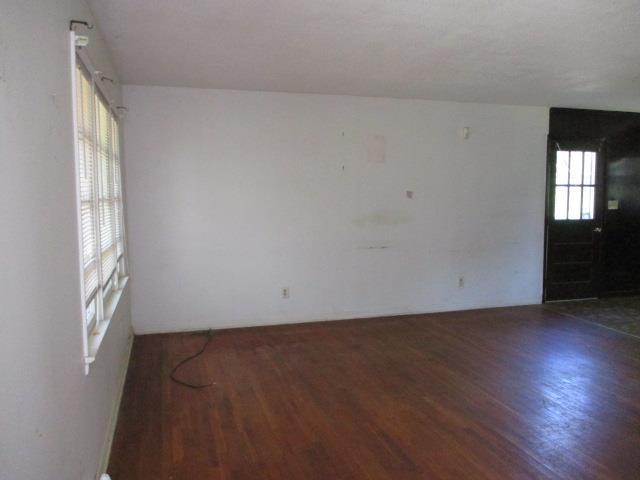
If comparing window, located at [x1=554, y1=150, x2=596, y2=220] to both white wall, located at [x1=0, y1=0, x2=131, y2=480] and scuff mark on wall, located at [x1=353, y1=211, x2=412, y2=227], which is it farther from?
white wall, located at [x1=0, y1=0, x2=131, y2=480]

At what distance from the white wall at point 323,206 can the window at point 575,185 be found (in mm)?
300

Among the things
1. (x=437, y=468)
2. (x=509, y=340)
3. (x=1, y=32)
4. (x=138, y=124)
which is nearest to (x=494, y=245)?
(x=509, y=340)

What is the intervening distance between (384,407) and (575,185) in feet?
15.1

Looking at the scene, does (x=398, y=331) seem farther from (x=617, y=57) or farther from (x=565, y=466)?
(x=617, y=57)

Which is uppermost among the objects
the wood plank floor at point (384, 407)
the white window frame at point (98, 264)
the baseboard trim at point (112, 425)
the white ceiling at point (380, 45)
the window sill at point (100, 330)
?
the white ceiling at point (380, 45)

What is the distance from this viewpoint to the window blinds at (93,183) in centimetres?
228

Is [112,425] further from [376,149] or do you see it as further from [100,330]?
[376,149]

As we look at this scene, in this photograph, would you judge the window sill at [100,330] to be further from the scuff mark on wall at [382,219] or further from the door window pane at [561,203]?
the door window pane at [561,203]

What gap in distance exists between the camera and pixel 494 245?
5.91 metres

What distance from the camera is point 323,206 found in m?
5.19

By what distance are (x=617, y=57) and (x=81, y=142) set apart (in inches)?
152

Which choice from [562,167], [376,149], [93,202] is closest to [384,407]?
[93,202]

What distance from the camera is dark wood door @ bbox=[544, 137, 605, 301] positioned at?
6090 millimetres

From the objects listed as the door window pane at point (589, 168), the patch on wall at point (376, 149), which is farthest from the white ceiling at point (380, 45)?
the door window pane at point (589, 168)
